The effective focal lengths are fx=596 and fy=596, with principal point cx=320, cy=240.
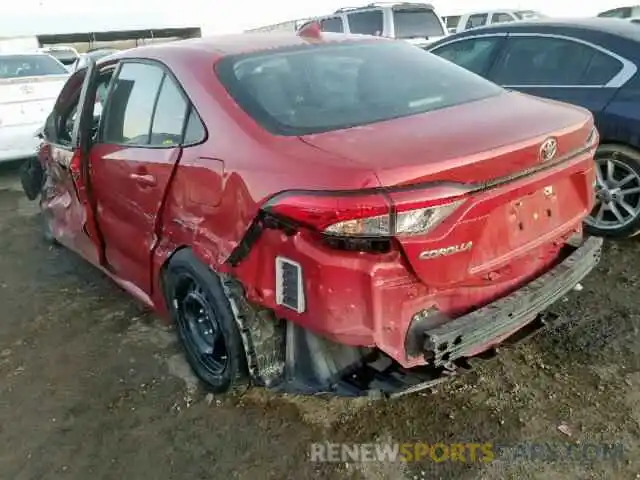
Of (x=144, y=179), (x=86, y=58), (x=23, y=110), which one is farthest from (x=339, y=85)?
(x=86, y=58)

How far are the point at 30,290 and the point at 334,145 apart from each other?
3117 millimetres

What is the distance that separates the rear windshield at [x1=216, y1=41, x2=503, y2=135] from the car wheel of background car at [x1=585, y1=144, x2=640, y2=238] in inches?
61.9

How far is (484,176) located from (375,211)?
445mm

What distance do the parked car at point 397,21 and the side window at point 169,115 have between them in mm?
8426

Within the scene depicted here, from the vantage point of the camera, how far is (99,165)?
11.1 feet

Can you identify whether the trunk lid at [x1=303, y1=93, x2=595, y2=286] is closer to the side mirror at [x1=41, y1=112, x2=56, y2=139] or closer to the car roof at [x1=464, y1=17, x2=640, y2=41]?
the car roof at [x1=464, y1=17, x2=640, y2=41]

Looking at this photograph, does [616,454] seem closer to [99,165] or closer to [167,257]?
[167,257]

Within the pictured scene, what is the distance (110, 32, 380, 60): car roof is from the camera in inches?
112

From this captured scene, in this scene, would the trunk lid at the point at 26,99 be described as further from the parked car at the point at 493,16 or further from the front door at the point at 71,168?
the parked car at the point at 493,16

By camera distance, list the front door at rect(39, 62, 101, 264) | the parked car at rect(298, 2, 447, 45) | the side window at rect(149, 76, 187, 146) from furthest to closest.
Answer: the parked car at rect(298, 2, 447, 45)
the front door at rect(39, 62, 101, 264)
the side window at rect(149, 76, 187, 146)

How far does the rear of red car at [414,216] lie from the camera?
199 centimetres

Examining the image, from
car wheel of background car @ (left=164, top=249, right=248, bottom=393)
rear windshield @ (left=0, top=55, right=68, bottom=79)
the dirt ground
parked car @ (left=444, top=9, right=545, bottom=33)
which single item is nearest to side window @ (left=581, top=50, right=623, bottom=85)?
the dirt ground

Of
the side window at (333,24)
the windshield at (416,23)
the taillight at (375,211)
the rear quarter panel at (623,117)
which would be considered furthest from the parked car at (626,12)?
the taillight at (375,211)

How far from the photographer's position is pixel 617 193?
4102mm
